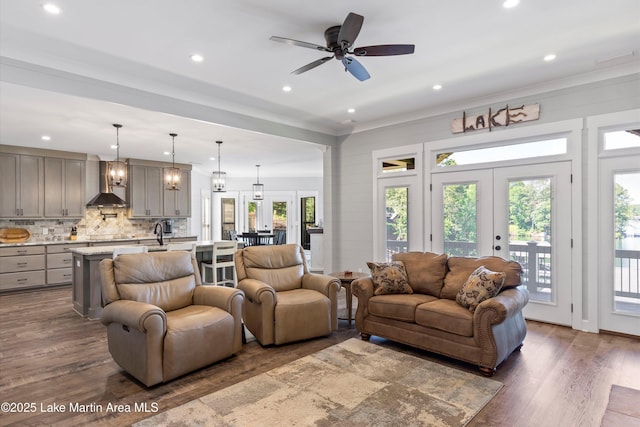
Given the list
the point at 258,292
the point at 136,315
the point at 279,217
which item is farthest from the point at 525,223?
the point at 279,217

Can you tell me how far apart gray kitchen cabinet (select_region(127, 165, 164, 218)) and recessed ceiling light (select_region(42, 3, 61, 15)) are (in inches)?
225

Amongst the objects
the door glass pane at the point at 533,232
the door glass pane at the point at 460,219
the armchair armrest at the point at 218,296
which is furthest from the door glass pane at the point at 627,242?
the armchair armrest at the point at 218,296

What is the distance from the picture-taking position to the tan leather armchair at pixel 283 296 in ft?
11.8

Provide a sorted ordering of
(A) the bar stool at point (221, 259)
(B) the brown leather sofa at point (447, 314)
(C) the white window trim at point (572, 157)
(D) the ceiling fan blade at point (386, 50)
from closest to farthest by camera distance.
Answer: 1. (D) the ceiling fan blade at point (386, 50)
2. (B) the brown leather sofa at point (447, 314)
3. (C) the white window trim at point (572, 157)
4. (A) the bar stool at point (221, 259)

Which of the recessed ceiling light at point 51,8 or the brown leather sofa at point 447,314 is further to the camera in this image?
the brown leather sofa at point 447,314

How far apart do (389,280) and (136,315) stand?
8.02 ft

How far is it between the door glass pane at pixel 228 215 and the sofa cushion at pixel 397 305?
9448 millimetres

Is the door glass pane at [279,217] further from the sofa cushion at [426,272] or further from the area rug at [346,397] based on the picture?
the area rug at [346,397]

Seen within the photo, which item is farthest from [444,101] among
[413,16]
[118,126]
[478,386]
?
[118,126]

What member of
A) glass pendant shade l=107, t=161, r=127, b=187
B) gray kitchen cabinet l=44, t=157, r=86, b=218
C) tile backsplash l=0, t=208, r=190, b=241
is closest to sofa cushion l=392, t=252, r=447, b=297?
glass pendant shade l=107, t=161, r=127, b=187

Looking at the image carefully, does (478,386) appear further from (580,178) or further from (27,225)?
(27,225)

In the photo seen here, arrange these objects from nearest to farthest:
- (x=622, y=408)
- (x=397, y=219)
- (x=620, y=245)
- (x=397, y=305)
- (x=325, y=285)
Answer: (x=622, y=408) < (x=397, y=305) < (x=620, y=245) < (x=325, y=285) < (x=397, y=219)

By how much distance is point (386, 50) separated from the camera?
2.91 m

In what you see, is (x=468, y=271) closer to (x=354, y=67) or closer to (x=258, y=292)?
(x=258, y=292)
